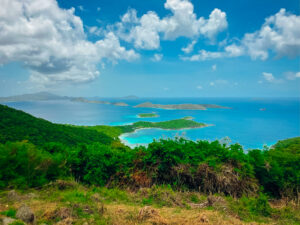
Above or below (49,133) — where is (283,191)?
above

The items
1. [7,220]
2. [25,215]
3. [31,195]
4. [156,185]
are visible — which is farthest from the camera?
[156,185]

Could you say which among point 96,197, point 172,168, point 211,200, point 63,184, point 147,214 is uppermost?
point 172,168

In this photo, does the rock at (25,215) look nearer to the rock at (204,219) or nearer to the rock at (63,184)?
the rock at (63,184)

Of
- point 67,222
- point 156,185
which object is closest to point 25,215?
point 67,222

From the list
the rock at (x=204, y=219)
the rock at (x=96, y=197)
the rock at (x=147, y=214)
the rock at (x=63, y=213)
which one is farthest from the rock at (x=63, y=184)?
the rock at (x=204, y=219)

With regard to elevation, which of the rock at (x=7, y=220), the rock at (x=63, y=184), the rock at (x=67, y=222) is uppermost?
the rock at (x=7, y=220)

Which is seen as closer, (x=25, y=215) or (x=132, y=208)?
(x=25, y=215)

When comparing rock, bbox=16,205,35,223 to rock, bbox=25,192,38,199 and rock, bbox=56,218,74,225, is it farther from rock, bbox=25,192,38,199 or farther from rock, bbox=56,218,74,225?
rock, bbox=25,192,38,199

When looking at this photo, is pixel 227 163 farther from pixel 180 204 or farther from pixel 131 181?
pixel 131 181

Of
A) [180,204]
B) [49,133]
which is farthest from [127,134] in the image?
[180,204]

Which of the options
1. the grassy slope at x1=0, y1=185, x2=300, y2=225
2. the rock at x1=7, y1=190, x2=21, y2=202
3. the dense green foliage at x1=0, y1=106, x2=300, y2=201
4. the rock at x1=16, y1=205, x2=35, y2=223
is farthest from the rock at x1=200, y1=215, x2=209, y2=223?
the rock at x1=7, y1=190, x2=21, y2=202

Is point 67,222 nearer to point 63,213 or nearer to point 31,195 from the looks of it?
point 63,213
